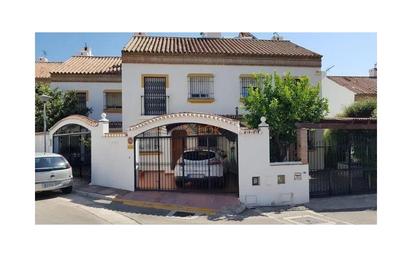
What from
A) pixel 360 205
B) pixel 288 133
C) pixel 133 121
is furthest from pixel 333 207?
pixel 133 121

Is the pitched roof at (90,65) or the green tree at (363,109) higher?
the pitched roof at (90,65)

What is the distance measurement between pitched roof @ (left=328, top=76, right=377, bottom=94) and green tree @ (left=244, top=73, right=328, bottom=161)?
802 centimetres

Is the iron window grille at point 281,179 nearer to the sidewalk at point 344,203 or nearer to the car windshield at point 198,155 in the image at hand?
the sidewalk at point 344,203

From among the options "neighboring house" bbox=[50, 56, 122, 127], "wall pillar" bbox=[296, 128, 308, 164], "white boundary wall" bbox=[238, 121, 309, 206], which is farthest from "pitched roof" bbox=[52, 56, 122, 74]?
"wall pillar" bbox=[296, 128, 308, 164]

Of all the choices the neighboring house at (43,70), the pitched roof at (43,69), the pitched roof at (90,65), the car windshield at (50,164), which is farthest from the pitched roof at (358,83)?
the pitched roof at (43,69)

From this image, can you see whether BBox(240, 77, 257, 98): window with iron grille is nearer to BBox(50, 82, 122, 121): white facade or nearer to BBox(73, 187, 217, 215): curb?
BBox(50, 82, 122, 121): white facade

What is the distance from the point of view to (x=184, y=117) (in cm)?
875

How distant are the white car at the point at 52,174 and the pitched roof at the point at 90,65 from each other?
262 inches

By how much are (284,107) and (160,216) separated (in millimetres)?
4596

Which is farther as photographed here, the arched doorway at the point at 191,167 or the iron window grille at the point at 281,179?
the arched doorway at the point at 191,167

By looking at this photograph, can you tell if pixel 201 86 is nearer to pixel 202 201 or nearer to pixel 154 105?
pixel 154 105

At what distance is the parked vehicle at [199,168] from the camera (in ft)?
29.5

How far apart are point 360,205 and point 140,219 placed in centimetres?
570
